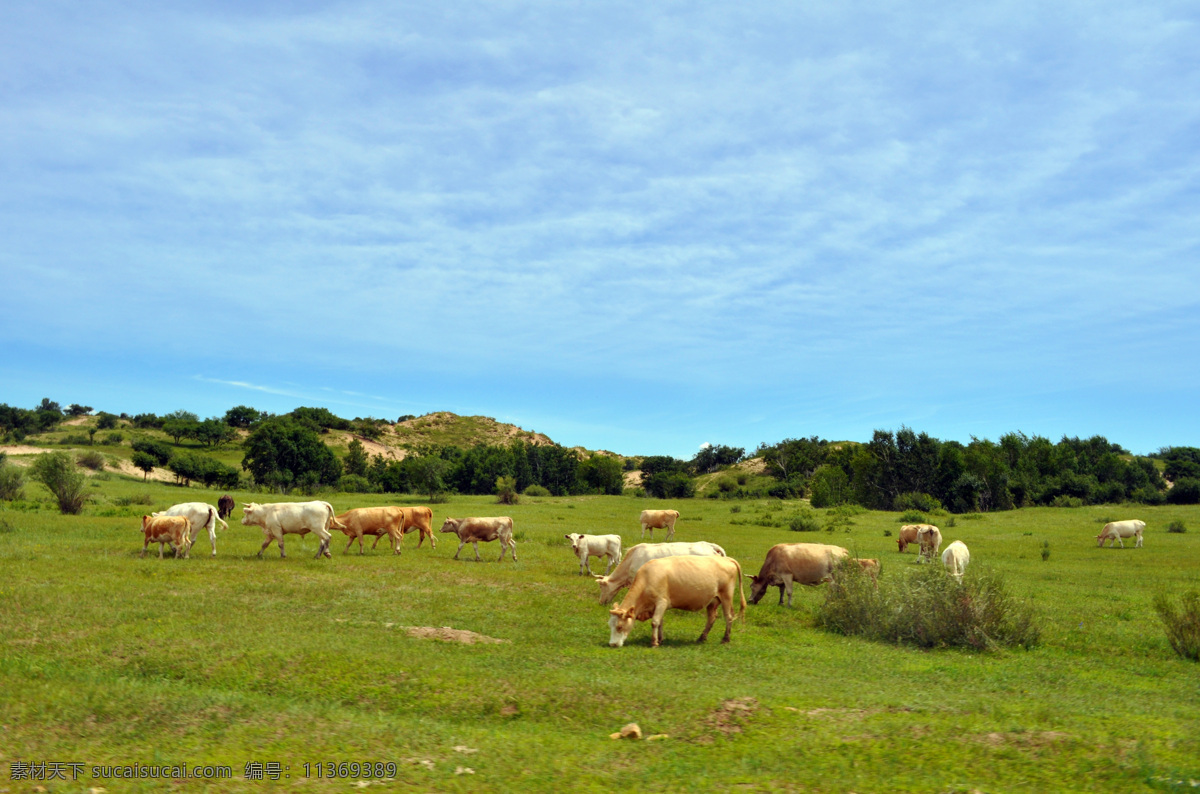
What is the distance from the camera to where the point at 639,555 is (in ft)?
59.7

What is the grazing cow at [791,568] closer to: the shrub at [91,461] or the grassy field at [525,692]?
the grassy field at [525,692]

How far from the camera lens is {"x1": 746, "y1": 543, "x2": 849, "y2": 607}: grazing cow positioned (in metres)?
19.2

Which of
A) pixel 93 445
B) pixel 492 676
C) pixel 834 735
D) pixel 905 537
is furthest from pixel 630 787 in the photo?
pixel 93 445

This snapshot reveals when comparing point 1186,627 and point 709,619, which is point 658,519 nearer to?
point 709,619

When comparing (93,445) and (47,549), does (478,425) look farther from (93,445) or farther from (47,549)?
(47,549)

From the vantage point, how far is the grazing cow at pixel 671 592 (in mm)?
13242

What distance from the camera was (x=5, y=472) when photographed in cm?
3850

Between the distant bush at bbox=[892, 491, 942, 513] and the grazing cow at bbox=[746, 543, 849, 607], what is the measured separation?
46914mm

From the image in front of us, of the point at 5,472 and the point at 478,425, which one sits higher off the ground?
the point at 478,425

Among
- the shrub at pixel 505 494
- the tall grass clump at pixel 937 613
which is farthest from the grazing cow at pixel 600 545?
the shrub at pixel 505 494

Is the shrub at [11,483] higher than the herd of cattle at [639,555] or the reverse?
higher

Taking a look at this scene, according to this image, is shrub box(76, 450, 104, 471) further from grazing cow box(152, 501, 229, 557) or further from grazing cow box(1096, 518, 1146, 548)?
grazing cow box(1096, 518, 1146, 548)

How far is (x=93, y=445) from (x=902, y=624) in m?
105

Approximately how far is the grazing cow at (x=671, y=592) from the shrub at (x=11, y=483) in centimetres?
3885
